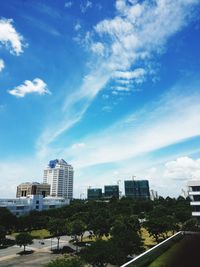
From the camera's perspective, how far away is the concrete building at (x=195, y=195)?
90.9m

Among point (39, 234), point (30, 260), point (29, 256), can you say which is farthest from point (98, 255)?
Result: point (39, 234)

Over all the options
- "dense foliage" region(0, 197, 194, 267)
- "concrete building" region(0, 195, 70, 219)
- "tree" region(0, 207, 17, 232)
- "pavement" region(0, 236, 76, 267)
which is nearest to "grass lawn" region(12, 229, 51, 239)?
"dense foliage" region(0, 197, 194, 267)

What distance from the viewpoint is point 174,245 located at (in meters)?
55.9

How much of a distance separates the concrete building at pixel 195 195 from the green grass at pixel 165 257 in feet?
127

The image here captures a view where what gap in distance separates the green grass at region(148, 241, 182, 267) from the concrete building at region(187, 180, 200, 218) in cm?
3884

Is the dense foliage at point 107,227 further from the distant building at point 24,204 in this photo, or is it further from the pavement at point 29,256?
the distant building at point 24,204

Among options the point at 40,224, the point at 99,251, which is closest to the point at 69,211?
the point at 40,224

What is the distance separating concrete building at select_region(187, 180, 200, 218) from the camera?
90938mm

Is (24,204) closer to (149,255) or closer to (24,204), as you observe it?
(24,204)

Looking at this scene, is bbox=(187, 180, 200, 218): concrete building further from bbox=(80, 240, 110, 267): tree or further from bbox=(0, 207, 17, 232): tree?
bbox=(80, 240, 110, 267): tree

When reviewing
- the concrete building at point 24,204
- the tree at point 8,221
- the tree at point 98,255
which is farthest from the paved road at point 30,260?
the concrete building at point 24,204

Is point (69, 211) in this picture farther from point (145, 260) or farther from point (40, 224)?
point (145, 260)

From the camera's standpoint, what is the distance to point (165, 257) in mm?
45000

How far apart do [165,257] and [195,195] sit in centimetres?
5309
